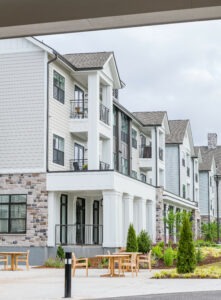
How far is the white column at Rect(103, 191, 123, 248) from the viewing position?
29250 mm

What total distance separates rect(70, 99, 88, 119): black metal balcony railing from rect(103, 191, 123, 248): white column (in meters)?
4.80

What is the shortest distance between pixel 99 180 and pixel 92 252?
325cm

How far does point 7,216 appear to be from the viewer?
97.6 ft

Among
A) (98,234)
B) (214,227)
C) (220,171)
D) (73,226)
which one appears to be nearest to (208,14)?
(73,226)

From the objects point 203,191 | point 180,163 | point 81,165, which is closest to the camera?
point 81,165

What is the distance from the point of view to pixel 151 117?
4666 cm

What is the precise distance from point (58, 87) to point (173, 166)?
24.5 metres

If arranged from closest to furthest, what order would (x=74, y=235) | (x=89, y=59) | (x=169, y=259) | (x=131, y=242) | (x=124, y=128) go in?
(x=169, y=259) < (x=131, y=242) < (x=74, y=235) < (x=89, y=59) < (x=124, y=128)

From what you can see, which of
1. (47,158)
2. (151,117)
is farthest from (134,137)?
(47,158)

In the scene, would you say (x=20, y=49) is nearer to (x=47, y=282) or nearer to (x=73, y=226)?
(x=73, y=226)

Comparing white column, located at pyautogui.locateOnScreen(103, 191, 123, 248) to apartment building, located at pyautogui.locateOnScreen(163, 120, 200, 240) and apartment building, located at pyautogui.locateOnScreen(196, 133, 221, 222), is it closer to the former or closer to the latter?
apartment building, located at pyautogui.locateOnScreen(163, 120, 200, 240)

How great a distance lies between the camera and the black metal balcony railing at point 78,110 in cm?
3238

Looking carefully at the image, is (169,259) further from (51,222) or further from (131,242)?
(51,222)

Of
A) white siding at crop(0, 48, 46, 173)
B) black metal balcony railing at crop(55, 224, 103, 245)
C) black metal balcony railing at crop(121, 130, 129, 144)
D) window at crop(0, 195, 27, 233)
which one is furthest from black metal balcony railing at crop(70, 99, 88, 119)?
black metal balcony railing at crop(121, 130, 129, 144)
